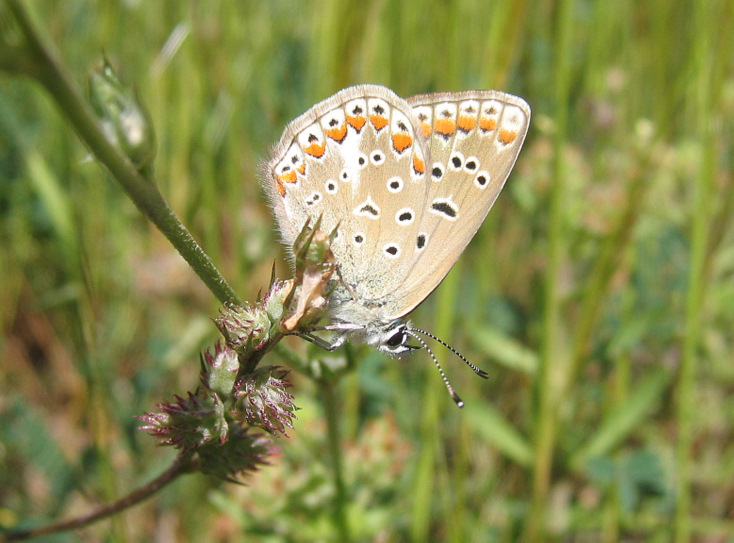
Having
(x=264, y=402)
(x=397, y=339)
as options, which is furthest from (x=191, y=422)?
(x=397, y=339)

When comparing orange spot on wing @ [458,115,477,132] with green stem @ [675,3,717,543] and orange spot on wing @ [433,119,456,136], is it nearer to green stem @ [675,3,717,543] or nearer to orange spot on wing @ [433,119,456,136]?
orange spot on wing @ [433,119,456,136]

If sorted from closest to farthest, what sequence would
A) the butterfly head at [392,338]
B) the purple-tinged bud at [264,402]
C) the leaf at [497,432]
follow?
1. the purple-tinged bud at [264,402]
2. the butterfly head at [392,338]
3. the leaf at [497,432]

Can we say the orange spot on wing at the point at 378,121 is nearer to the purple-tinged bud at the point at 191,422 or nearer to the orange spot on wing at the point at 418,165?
the orange spot on wing at the point at 418,165

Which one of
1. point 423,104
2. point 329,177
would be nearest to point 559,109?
point 423,104

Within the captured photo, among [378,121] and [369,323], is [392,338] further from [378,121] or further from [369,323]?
[378,121]

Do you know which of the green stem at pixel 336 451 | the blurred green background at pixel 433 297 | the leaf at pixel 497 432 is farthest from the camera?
the leaf at pixel 497 432

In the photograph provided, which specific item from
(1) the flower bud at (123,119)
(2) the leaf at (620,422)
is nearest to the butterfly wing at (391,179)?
(1) the flower bud at (123,119)

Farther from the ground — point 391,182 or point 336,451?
point 391,182
